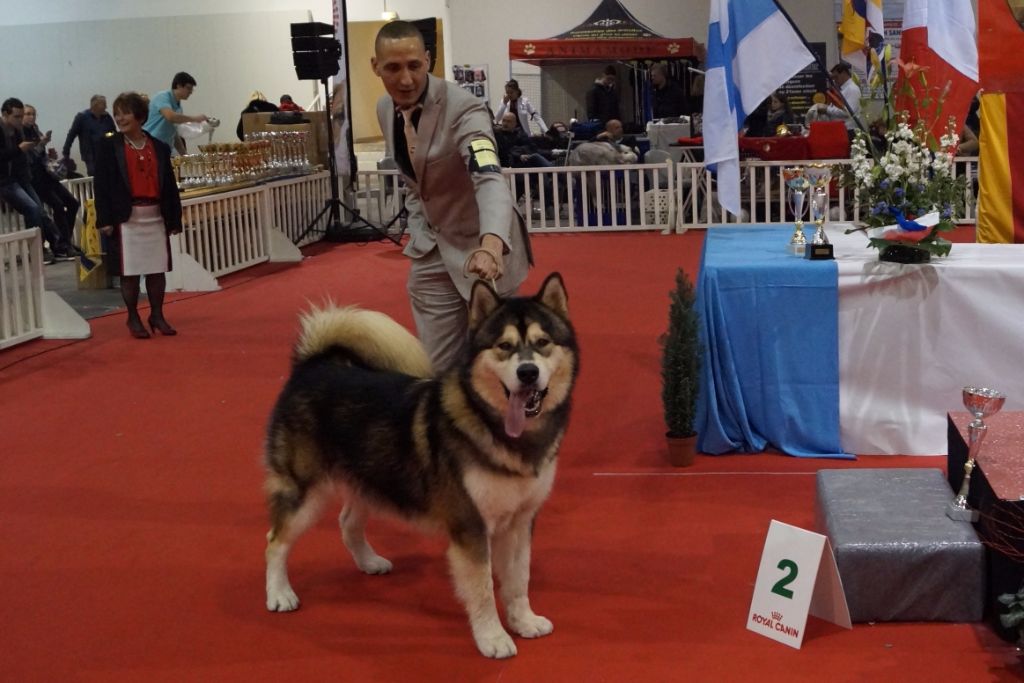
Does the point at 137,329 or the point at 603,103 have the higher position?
the point at 603,103

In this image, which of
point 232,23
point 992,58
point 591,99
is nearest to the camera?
point 992,58

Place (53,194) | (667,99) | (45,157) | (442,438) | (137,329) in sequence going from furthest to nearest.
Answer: (667,99) → (45,157) → (53,194) → (137,329) → (442,438)

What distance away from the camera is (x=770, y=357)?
4.44 metres

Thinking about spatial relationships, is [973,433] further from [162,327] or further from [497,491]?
[162,327]

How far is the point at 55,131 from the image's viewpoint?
16.8m

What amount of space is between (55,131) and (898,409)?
15.2m

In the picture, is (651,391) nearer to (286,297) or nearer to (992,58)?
(992,58)

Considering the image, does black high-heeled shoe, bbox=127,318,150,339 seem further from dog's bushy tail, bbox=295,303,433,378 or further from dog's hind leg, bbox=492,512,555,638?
dog's hind leg, bbox=492,512,555,638

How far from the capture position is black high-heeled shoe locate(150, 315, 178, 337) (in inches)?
298

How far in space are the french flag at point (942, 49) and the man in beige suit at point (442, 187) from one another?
105 inches

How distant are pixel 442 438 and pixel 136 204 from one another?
201 inches

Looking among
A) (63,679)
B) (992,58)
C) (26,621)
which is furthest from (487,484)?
(992,58)

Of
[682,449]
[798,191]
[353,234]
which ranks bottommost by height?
[682,449]

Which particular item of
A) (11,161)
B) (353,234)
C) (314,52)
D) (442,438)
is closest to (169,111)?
(11,161)
